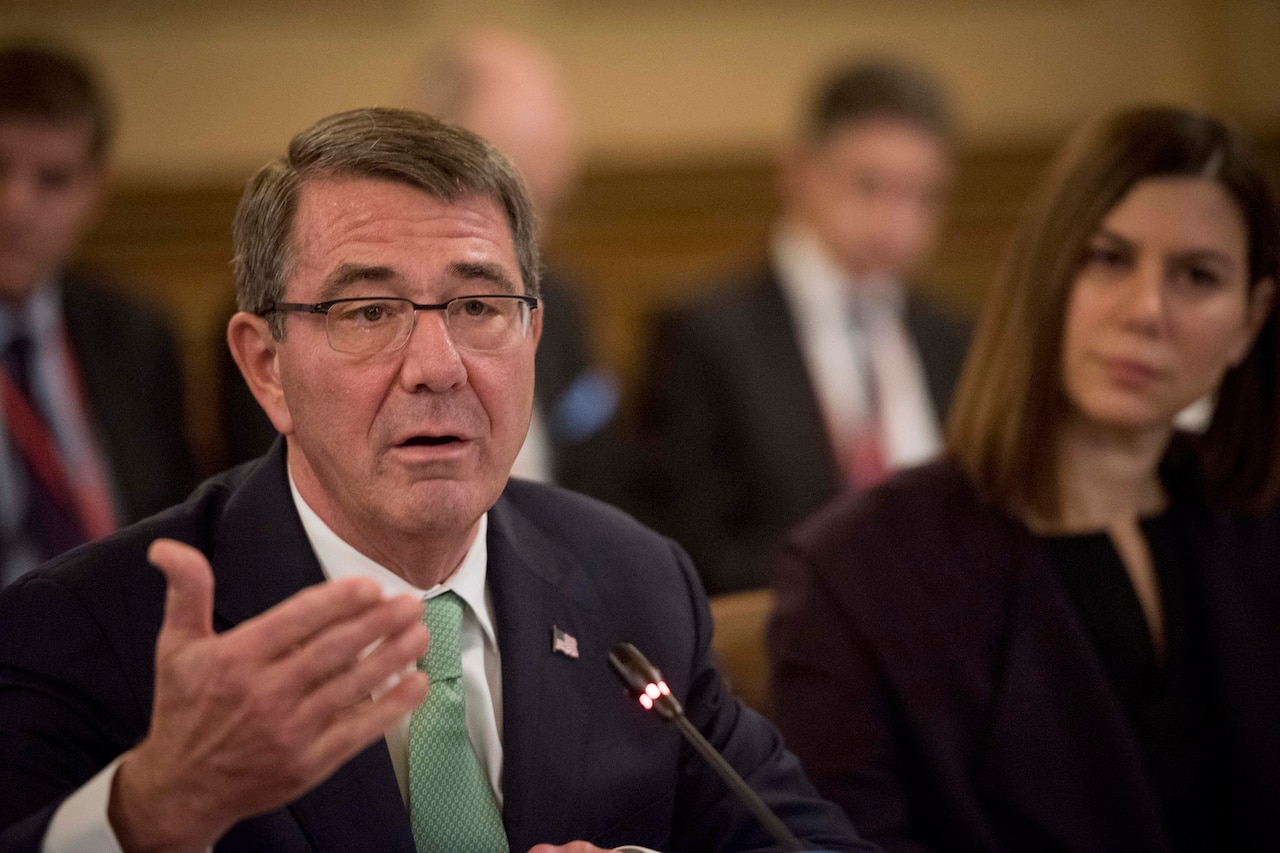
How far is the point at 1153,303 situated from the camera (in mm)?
2287

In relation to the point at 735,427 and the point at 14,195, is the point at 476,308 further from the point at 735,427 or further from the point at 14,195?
the point at 735,427

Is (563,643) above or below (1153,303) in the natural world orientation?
below

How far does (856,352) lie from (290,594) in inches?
109

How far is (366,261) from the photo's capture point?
159cm

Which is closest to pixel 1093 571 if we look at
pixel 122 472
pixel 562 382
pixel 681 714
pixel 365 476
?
pixel 681 714

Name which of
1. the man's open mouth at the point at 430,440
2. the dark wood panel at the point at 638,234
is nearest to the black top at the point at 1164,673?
the man's open mouth at the point at 430,440

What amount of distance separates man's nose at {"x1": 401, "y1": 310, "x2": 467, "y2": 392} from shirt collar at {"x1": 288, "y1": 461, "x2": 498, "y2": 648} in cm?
22

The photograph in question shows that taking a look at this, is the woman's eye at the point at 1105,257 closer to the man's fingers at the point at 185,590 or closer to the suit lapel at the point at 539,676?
the suit lapel at the point at 539,676

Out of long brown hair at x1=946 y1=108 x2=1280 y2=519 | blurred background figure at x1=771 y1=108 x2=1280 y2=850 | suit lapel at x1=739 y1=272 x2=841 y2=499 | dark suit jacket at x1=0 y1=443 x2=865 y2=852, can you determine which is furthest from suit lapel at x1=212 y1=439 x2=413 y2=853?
suit lapel at x1=739 y1=272 x2=841 y2=499

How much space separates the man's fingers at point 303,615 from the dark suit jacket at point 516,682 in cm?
32

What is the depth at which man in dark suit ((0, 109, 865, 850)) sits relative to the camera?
1.33m

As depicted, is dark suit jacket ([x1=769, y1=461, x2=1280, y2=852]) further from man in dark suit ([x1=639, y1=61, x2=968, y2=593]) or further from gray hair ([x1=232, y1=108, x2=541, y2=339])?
man in dark suit ([x1=639, y1=61, x2=968, y2=593])

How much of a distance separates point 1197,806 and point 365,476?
146cm

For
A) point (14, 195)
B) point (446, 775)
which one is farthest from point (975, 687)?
point (14, 195)
